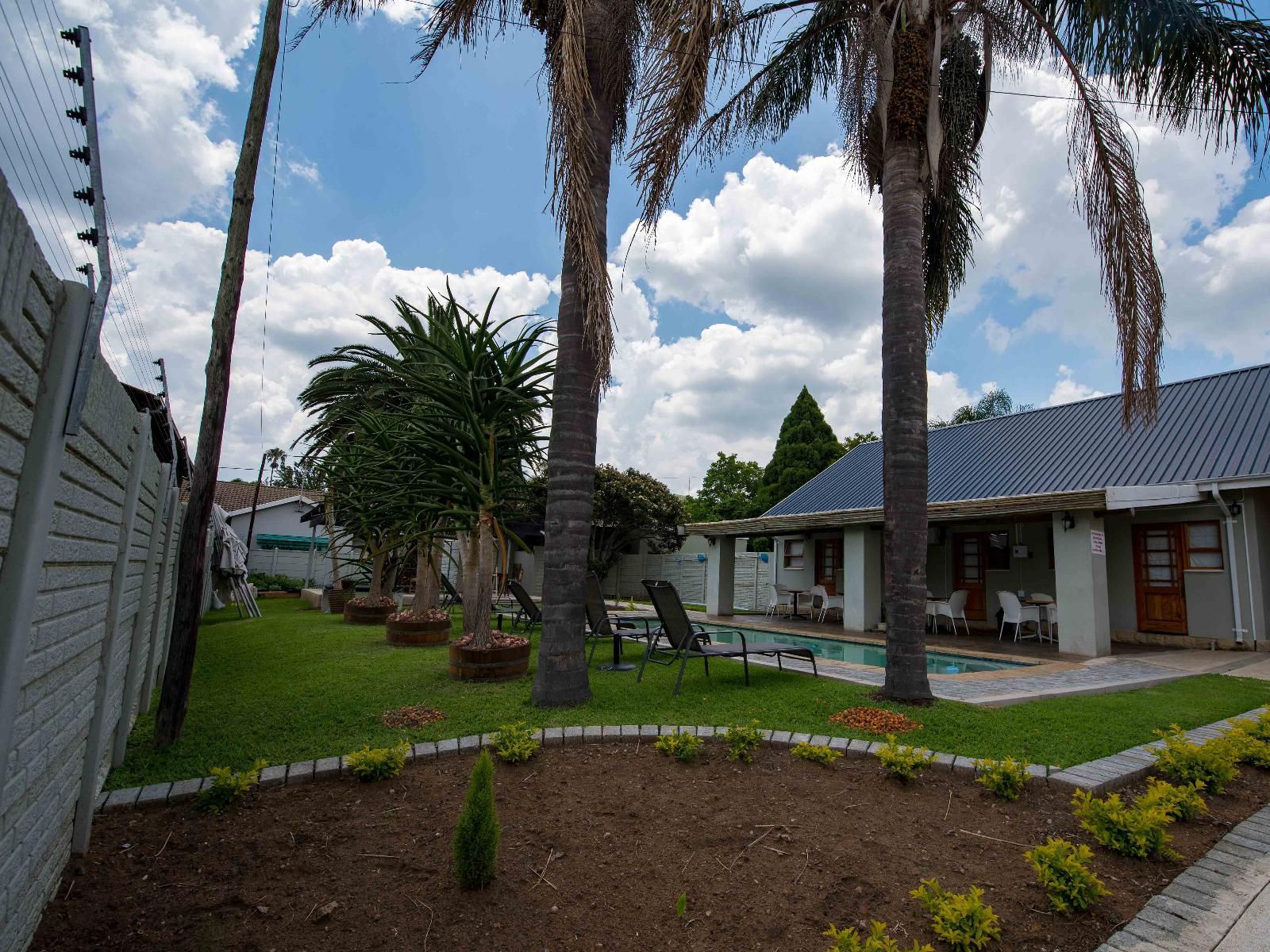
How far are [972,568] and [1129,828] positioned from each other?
13.8 metres

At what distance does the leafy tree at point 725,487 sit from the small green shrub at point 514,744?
3739cm

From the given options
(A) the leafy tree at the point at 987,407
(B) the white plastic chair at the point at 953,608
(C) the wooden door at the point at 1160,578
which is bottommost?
(B) the white plastic chair at the point at 953,608

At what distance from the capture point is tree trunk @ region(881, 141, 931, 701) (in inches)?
231

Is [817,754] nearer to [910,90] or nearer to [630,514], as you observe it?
[910,90]

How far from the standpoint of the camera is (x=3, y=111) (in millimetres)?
2096

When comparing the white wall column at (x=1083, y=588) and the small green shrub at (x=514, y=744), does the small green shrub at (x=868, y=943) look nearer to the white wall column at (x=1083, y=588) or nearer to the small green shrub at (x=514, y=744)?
the small green shrub at (x=514, y=744)

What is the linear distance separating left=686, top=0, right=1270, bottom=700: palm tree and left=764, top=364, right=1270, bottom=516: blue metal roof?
18.9 feet

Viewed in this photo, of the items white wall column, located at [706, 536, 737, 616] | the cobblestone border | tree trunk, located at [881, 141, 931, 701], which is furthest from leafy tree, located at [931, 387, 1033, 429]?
the cobblestone border

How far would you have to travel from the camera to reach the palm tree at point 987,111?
19.4 feet

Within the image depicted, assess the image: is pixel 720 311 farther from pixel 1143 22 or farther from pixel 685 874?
pixel 685 874

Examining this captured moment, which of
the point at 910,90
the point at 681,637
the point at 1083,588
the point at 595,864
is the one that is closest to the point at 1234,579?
the point at 1083,588

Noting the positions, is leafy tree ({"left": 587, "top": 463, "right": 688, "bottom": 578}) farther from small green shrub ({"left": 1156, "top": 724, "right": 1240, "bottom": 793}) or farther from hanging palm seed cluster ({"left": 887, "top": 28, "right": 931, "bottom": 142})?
small green shrub ({"left": 1156, "top": 724, "right": 1240, "bottom": 793})

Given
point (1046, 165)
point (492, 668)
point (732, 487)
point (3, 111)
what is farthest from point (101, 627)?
point (732, 487)

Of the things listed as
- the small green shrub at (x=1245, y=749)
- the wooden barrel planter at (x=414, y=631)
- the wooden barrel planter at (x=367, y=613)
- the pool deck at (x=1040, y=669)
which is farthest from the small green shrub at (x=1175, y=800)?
the wooden barrel planter at (x=367, y=613)
